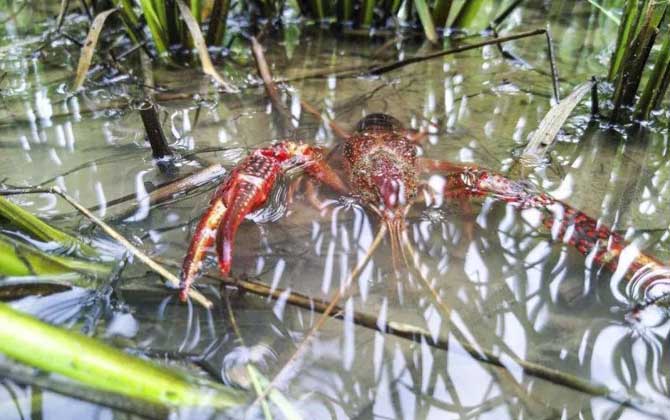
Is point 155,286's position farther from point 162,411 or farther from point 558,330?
point 558,330

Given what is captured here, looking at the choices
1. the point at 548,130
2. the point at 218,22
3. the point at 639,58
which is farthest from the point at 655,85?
the point at 218,22

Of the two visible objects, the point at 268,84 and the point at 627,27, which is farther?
the point at 268,84

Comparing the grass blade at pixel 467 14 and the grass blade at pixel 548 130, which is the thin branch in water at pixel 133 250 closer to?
the grass blade at pixel 548 130

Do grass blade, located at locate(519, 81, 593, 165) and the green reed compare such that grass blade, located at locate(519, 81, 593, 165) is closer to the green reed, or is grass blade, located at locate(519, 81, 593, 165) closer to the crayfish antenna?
the green reed

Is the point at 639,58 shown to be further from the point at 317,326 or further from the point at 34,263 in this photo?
the point at 34,263

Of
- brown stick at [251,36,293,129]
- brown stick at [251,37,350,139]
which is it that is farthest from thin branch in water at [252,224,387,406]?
brown stick at [251,36,293,129]

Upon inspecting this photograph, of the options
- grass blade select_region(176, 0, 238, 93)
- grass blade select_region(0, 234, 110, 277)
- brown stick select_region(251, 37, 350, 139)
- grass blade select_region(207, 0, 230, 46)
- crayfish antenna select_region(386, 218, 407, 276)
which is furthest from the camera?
grass blade select_region(207, 0, 230, 46)
